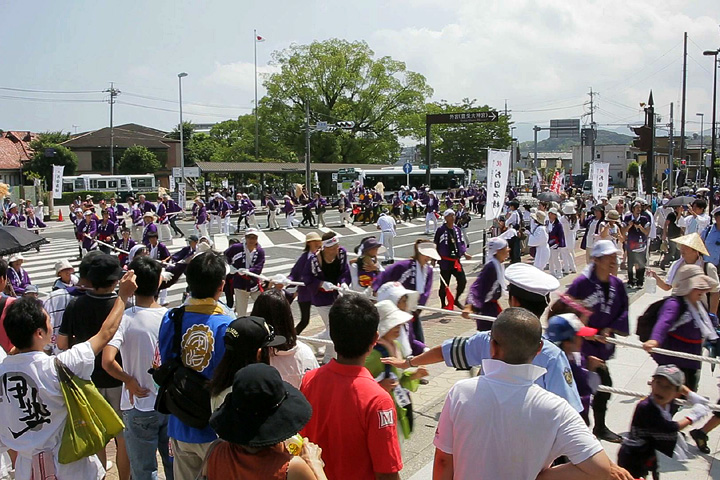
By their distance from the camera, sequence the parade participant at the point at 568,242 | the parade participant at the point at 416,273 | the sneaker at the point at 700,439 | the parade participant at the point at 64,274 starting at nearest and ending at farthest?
the sneaker at the point at 700,439, the parade participant at the point at 416,273, the parade participant at the point at 64,274, the parade participant at the point at 568,242

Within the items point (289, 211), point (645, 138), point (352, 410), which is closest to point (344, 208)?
point (289, 211)

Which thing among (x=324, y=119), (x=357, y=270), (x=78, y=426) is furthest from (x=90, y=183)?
(x=78, y=426)

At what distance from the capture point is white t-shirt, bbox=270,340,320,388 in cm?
396

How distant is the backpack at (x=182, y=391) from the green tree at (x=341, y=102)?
49771 millimetres

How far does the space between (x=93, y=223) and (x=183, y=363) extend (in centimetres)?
1621

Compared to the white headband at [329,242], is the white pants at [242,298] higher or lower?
lower

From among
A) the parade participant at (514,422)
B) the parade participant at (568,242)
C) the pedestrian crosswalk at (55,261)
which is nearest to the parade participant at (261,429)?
the parade participant at (514,422)

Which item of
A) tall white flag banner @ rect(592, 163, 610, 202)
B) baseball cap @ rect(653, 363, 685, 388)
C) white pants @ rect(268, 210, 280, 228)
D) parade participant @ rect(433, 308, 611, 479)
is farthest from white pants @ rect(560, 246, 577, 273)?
white pants @ rect(268, 210, 280, 228)

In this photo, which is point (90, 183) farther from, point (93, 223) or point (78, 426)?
point (78, 426)

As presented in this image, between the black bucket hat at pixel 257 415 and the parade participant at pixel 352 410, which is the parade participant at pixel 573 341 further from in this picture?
the black bucket hat at pixel 257 415

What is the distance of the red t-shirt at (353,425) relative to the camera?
2.83 metres

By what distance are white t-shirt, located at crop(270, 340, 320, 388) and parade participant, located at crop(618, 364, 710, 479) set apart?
2.25 meters

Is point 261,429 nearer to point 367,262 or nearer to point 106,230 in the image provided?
point 367,262

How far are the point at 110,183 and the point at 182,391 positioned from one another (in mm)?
55828
